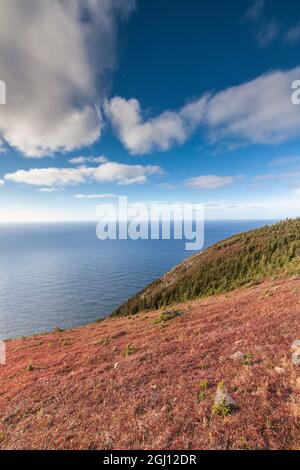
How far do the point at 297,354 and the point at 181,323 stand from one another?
39.2ft

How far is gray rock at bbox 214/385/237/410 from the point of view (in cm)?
794

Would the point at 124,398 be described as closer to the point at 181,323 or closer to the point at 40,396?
the point at 40,396

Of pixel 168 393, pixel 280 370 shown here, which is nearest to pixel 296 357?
pixel 280 370

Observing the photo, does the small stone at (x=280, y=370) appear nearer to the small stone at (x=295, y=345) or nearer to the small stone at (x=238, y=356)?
the small stone at (x=295, y=345)

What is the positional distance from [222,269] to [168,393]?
176 ft

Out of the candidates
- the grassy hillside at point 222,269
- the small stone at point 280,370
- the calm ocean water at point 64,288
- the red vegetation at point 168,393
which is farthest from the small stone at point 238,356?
the calm ocean water at point 64,288

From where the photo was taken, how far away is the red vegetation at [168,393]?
7102 mm

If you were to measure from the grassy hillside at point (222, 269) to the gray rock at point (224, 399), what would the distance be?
38576mm

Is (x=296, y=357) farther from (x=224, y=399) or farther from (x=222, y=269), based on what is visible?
(x=222, y=269)

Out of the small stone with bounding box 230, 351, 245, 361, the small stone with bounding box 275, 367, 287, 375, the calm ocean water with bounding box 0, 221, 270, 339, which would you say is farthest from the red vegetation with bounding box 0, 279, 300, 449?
the calm ocean water with bounding box 0, 221, 270, 339

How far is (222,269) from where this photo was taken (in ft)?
196
